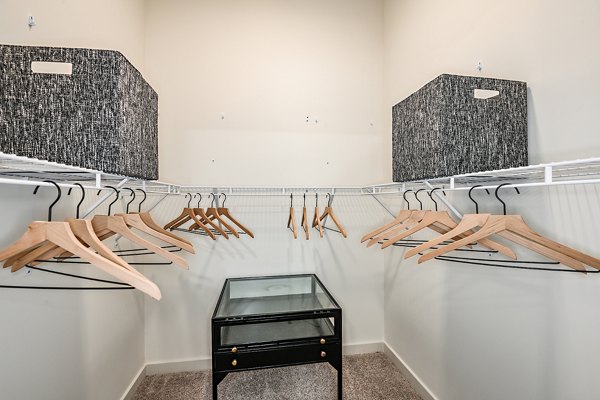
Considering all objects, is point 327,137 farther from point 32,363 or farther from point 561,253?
point 32,363

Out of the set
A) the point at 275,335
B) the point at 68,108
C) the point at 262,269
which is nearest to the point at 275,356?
the point at 275,335

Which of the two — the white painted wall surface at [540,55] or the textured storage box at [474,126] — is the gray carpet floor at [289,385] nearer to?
the textured storage box at [474,126]

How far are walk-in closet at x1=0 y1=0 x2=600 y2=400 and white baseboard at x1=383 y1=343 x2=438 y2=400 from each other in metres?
0.02

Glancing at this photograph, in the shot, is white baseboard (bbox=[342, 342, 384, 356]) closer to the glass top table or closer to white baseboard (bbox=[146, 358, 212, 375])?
the glass top table

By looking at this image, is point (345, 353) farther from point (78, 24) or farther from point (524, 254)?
point (78, 24)

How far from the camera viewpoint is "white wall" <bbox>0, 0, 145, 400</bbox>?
982mm

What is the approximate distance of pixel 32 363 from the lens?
1.05 m

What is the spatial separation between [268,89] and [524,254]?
1.94m

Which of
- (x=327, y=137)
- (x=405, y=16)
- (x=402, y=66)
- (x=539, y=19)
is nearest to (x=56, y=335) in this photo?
(x=327, y=137)

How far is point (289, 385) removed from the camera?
188 centimetres

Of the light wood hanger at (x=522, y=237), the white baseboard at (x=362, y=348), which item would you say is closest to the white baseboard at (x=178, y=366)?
the white baseboard at (x=362, y=348)

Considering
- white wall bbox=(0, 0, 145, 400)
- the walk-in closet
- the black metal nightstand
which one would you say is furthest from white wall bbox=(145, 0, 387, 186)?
the black metal nightstand

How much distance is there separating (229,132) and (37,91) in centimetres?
124

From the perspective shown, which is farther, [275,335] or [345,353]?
[345,353]
